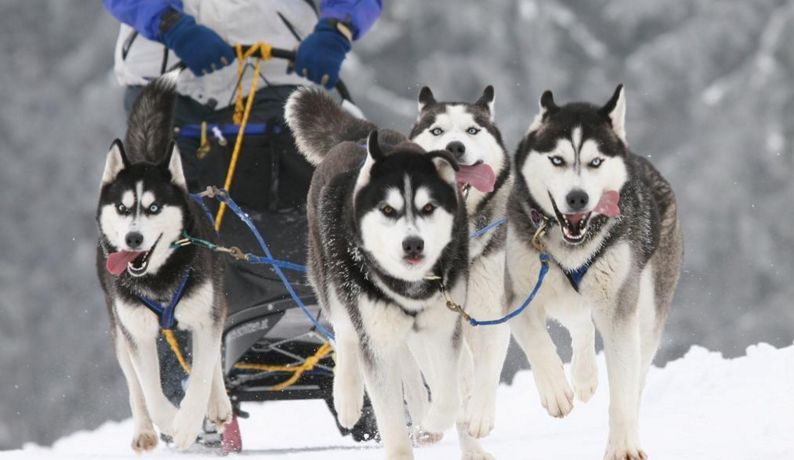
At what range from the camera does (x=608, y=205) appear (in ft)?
11.1

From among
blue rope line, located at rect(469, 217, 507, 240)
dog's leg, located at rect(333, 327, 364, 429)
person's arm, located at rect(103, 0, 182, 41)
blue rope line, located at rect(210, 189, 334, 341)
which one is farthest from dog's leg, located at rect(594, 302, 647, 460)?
person's arm, located at rect(103, 0, 182, 41)

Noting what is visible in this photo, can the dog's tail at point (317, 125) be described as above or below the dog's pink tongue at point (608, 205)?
above

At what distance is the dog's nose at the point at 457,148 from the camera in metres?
3.55

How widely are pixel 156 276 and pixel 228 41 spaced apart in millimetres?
1377

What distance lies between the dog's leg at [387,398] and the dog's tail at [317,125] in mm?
950

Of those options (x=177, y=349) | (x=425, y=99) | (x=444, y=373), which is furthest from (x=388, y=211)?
(x=177, y=349)

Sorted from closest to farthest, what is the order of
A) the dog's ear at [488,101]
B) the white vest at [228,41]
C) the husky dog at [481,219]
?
the husky dog at [481,219] < the dog's ear at [488,101] < the white vest at [228,41]

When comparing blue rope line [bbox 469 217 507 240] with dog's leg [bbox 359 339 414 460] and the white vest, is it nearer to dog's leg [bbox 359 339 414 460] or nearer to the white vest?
dog's leg [bbox 359 339 414 460]

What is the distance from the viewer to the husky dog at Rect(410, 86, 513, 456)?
3486 mm

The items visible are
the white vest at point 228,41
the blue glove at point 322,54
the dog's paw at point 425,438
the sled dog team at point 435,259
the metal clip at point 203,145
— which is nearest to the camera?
the sled dog team at point 435,259

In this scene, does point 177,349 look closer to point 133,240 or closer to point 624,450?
point 133,240

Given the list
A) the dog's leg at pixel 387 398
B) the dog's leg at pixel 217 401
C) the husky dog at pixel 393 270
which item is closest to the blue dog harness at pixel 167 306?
the dog's leg at pixel 217 401

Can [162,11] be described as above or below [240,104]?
above

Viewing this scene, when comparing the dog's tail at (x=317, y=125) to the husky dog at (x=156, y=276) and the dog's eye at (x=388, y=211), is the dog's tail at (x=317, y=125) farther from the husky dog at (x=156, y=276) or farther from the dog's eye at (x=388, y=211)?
the dog's eye at (x=388, y=211)
